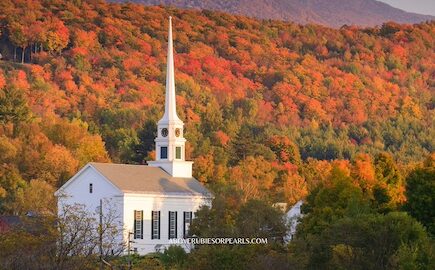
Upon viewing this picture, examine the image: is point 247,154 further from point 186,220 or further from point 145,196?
point 145,196

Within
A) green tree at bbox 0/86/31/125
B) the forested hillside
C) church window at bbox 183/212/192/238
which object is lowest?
the forested hillside

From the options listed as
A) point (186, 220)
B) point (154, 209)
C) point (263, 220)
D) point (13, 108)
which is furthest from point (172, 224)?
point (13, 108)

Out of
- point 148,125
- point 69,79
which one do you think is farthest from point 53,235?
point 69,79

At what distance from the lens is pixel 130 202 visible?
90062 millimetres

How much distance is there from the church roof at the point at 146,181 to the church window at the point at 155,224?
1.29 m

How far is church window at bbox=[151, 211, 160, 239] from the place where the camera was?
91.4 metres

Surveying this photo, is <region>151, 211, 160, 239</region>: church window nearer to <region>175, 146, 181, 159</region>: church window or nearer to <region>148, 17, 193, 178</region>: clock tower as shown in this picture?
<region>148, 17, 193, 178</region>: clock tower

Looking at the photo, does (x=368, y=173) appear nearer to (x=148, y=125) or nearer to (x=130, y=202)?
(x=130, y=202)

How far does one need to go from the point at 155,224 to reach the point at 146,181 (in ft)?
9.00

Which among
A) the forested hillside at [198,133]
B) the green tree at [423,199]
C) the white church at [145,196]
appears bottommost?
the forested hillside at [198,133]

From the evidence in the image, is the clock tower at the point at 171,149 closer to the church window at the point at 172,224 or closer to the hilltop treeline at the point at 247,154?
the hilltop treeline at the point at 247,154

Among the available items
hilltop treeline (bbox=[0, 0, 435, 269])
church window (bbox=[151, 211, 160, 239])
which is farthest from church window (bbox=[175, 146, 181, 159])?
church window (bbox=[151, 211, 160, 239])

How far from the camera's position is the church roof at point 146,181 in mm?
90750

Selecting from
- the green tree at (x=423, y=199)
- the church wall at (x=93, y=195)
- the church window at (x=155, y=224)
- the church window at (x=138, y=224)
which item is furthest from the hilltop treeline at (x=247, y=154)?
the church window at (x=138, y=224)
